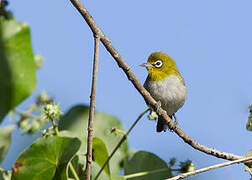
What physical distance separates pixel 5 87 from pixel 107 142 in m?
1.99

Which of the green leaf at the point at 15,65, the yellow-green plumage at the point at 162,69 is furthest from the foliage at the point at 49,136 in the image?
the yellow-green plumage at the point at 162,69

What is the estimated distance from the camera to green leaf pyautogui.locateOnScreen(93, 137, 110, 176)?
281 centimetres

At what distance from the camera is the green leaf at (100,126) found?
11.0 ft

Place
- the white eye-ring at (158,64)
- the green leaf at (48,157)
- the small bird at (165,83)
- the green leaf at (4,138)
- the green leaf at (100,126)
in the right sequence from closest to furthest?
1. the green leaf at (4,138)
2. the green leaf at (48,157)
3. the green leaf at (100,126)
4. the small bird at (165,83)
5. the white eye-ring at (158,64)

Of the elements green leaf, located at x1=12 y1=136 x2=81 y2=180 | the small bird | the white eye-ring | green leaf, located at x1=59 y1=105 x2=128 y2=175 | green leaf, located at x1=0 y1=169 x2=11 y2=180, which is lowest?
green leaf, located at x1=0 y1=169 x2=11 y2=180

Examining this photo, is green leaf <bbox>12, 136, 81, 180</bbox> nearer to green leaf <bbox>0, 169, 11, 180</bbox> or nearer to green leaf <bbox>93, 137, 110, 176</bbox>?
green leaf <bbox>0, 169, 11, 180</bbox>

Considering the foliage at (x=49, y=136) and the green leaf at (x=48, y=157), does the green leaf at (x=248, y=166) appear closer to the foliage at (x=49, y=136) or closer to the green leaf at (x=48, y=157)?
the foliage at (x=49, y=136)

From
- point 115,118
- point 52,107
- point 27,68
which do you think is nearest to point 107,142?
point 115,118

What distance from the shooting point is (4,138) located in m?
2.31

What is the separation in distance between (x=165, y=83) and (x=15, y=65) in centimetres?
283

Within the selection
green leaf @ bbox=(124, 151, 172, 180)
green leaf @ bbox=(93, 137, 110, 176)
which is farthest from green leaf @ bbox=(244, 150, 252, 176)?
green leaf @ bbox=(93, 137, 110, 176)

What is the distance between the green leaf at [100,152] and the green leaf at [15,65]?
1333 millimetres

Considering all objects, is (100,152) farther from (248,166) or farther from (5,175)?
(248,166)

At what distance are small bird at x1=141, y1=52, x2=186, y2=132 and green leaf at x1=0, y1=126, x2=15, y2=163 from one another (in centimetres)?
212
